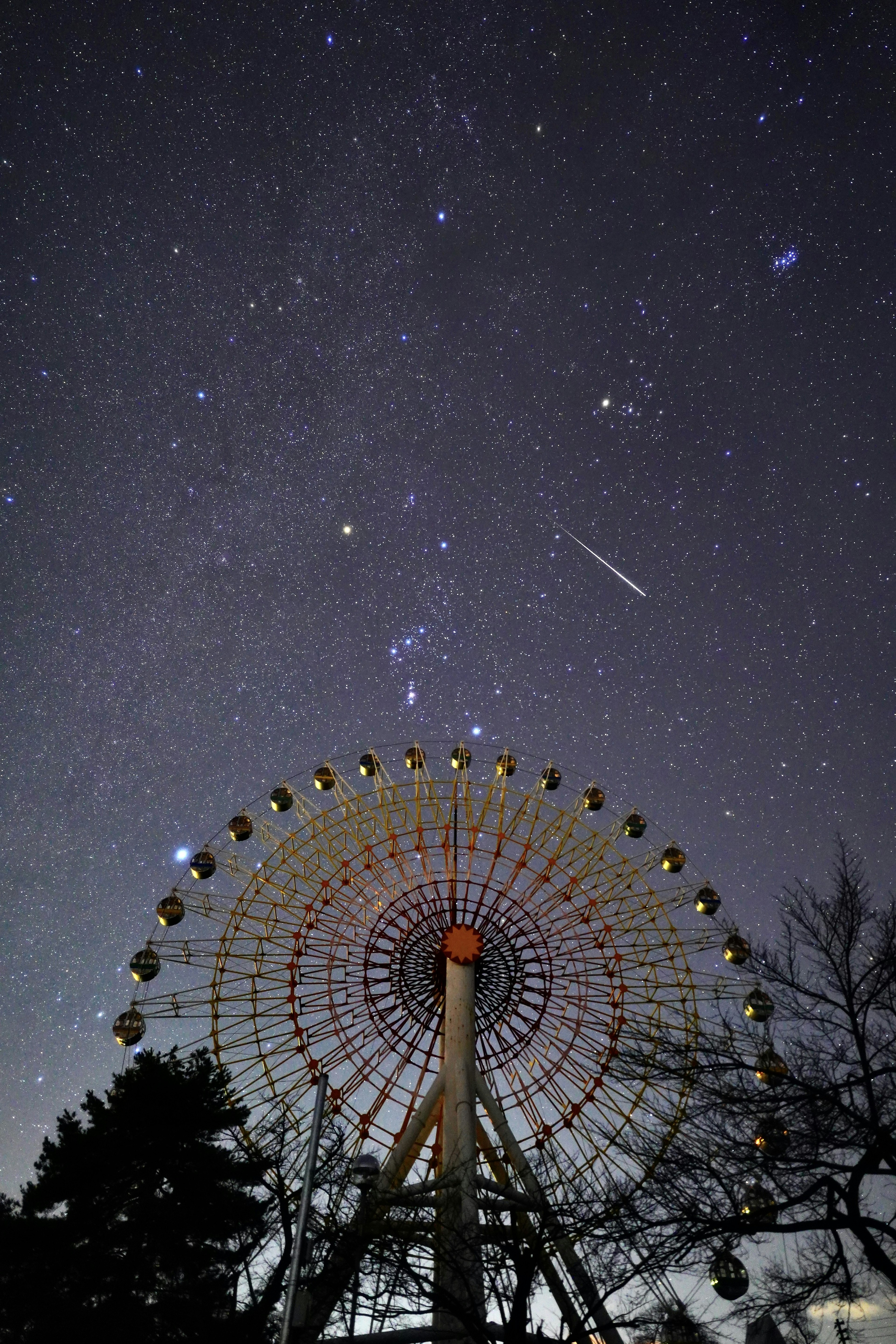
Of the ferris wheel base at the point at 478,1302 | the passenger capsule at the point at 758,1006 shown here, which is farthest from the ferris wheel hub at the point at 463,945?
the passenger capsule at the point at 758,1006

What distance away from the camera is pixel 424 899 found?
51.9ft

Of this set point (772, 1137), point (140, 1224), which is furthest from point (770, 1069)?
point (140, 1224)

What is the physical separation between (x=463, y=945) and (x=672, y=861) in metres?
5.05

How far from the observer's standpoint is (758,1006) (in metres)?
14.1

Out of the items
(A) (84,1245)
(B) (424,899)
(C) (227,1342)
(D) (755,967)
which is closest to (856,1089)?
(D) (755,967)

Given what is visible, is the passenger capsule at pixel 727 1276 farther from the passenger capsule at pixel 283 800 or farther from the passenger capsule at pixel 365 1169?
the passenger capsule at pixel 283 800

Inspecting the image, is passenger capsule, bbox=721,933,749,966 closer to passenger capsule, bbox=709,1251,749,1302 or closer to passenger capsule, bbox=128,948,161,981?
passenger capsule, bbox=709,1251,749,1302

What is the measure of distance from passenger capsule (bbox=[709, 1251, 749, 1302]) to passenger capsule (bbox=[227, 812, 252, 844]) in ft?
37.0

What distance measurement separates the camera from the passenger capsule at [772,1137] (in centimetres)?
932

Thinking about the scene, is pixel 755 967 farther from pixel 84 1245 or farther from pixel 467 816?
pixel 84 1245

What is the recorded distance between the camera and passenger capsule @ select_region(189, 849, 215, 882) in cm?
1705

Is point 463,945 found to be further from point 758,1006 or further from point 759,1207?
point 759,1207

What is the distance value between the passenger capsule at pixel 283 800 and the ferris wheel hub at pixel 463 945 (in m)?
4.36

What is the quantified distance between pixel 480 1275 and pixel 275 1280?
4.38 meters
